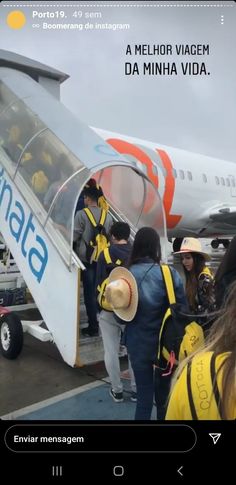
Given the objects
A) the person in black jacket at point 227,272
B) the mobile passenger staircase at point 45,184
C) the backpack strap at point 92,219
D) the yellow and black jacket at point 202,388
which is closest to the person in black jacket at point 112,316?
the mobile passenger staircase at point 45,184

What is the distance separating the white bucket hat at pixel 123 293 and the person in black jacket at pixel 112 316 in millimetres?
868

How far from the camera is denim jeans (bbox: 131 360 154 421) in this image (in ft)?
7.93

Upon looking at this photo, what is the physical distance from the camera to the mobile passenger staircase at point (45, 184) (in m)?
3.52

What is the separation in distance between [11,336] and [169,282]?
2.33 metres

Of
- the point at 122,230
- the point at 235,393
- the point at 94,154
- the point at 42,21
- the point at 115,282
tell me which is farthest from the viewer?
the point at 94,154

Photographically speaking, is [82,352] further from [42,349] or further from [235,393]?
[235,393]

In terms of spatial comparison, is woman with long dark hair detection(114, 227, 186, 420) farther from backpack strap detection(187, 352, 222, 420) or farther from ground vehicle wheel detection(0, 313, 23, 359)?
ground vehicle wheel detection(0, 313, 23, 359)

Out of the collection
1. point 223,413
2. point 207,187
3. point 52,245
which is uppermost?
point 223,413

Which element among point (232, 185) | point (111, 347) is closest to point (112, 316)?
point (111, 347)

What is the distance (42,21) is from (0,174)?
317cm

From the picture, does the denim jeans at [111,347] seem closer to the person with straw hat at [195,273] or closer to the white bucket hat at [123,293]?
the person with straw hat at [195,273]

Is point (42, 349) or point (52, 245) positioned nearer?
point (52, 245)
